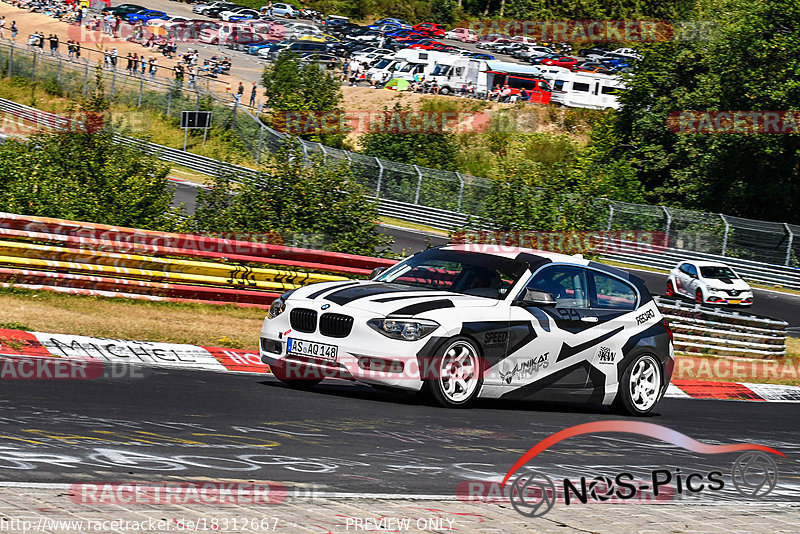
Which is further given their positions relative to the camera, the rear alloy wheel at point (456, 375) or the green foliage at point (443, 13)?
the green foliage at point (443, 13)

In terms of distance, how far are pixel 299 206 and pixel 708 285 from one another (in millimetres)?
16742

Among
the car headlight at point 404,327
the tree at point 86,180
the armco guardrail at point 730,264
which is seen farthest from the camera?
the armco guardrail at point 730,264

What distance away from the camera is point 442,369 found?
9.98 meters

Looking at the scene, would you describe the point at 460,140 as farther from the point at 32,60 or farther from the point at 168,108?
the point at 32,60

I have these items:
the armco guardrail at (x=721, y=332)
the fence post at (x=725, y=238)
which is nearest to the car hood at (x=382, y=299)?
the armco guardrail at (x=721, y=332)

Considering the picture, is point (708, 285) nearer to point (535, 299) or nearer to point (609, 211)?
point (609, 211)

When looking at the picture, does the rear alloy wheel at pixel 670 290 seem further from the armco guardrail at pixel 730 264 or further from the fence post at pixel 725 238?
the fence post at pixel 725 238

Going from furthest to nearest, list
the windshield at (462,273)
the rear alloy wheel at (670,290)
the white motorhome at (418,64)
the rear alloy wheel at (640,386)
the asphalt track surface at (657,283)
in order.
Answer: the white motorhome at (418,64) < the asphalt track surface at (657,283) < the rear alloy wheel at (670,290) < the rear alloy wheel at (640,386) < the windshield at (462,273)

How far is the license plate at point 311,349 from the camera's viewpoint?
32.5ft

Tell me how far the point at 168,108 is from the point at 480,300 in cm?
4306

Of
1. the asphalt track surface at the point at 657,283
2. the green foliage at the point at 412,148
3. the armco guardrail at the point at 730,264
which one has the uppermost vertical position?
the green foliage at the point at 412,148

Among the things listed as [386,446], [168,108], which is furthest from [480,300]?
[168,108]

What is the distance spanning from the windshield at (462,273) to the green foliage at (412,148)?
3929cm

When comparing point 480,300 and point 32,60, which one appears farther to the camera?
point 32,60
